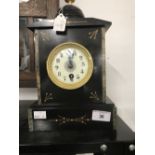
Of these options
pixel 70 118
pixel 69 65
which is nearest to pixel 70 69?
pixel 69 65

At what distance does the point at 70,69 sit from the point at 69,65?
0.05 feet

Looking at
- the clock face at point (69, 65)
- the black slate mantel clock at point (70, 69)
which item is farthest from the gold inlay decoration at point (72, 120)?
the clock face at point (69, 65)

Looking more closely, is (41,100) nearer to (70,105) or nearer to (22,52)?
(70,105)

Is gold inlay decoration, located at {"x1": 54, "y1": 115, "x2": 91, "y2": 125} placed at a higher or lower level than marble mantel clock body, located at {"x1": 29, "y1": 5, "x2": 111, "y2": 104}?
lower

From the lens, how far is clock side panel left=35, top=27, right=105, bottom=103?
0.87 metres

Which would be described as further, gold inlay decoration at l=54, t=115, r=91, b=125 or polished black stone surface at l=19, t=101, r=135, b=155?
gold inlay decoration at l=54, t=115, r=91, b=125

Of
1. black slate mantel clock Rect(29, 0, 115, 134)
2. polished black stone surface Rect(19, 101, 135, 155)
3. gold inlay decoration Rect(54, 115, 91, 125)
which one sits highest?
black slate mantel clock Rect(29, 0, 115, 134)

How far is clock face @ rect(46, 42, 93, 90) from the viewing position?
87cm

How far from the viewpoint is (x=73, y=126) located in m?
0.87

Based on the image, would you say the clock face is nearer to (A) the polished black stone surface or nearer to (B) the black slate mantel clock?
(B) the black slate mantel clock

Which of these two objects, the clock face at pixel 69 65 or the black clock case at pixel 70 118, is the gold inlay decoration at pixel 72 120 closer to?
the black clock case at pixel 70 118

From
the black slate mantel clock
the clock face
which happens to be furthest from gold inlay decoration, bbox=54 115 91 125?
the clock face
